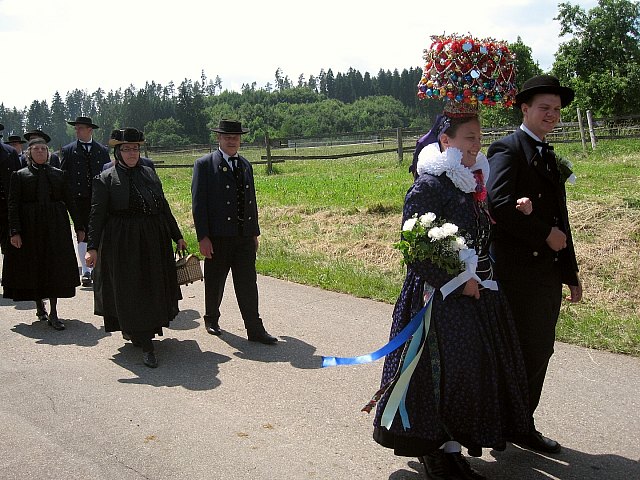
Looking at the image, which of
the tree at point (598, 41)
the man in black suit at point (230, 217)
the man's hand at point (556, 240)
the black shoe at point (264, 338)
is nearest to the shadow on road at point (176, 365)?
the black shoe at point (264, 338)

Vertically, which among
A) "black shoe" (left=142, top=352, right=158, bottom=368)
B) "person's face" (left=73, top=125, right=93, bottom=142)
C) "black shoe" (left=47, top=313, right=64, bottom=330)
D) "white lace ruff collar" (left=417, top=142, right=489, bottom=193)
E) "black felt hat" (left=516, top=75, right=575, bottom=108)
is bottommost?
"black shoe" (left=142, top=352, right=158, bottom=368)

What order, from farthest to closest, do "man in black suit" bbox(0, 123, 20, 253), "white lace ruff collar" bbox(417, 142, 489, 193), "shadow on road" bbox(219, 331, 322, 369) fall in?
"man in black suit" bbox(0, 123, 20, 253), "shadow on road" bbox(219, 331, 322, 369), "white lace ruff collar" bbox(417, 142, 489, 193)

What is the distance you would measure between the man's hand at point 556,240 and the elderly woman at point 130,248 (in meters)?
3.73

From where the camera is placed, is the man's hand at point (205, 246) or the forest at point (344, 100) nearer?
the man's hand at point (205, 246)

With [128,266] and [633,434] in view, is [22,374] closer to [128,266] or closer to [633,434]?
[128,266]

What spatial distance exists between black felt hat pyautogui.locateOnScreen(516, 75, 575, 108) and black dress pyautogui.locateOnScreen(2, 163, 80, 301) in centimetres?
563

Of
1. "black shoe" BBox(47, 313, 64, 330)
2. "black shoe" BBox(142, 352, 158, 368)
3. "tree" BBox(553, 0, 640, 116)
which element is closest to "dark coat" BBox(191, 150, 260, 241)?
"black shoe" BBox(142, 352, 158, 368)

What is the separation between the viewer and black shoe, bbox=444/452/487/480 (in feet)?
12.7

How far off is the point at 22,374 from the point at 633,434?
4.81 meters

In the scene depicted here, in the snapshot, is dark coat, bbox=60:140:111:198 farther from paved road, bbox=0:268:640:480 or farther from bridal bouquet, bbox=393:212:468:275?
bridal bouquet, bbox=393:212:468:275

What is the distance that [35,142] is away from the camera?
311 inches

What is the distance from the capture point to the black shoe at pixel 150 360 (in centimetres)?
621

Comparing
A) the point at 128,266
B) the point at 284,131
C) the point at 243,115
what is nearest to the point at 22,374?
the point at 128,266

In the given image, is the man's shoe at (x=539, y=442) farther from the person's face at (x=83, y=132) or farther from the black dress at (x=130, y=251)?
the person's face at (x=83, y=132)
